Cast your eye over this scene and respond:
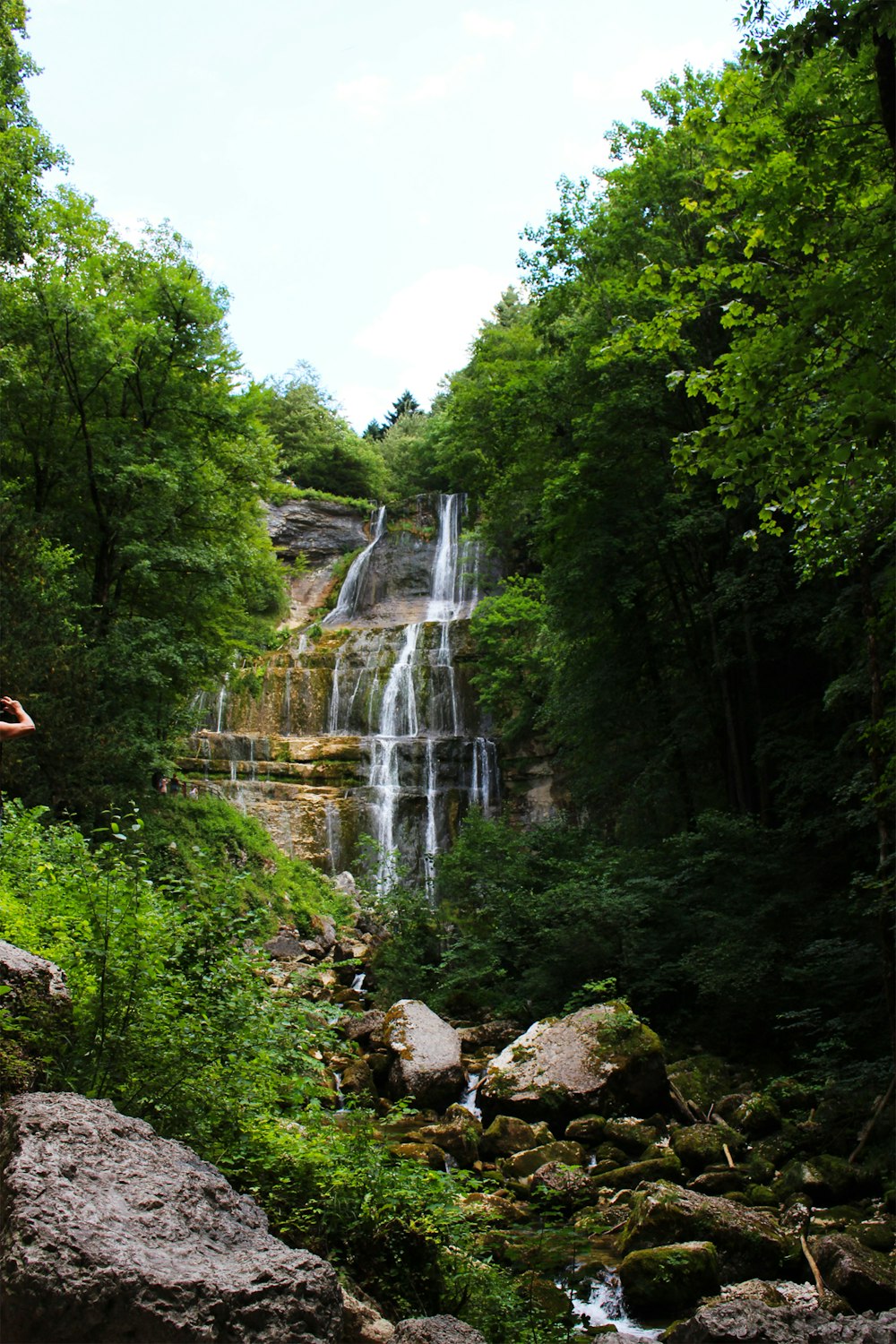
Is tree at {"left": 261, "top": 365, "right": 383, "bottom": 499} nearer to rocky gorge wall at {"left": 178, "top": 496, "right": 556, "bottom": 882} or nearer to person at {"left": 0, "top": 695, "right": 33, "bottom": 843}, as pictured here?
rocky gorge wall at {"left": 178, "top": 496, "right": 556, "bottom": 882}

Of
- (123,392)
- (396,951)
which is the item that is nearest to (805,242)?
(396,951)

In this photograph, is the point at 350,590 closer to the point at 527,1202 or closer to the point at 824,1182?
the point at 527,1202

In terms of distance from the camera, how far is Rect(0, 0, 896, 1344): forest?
455 centimetres

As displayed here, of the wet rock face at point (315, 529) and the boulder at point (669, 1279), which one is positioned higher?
the wet rock face at point (315, 529)

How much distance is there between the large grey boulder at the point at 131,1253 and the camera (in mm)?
2238

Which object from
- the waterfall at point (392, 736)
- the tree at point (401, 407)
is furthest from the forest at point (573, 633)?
the tree at point (401, 407)

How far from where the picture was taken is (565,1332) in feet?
13.7

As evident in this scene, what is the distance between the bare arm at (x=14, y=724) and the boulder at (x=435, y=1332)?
2469mm

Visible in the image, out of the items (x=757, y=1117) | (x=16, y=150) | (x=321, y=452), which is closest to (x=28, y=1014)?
(x=757, y=1117)

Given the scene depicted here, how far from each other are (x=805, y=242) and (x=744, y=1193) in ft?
20.4

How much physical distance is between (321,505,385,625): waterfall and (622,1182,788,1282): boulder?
26970 millimetres

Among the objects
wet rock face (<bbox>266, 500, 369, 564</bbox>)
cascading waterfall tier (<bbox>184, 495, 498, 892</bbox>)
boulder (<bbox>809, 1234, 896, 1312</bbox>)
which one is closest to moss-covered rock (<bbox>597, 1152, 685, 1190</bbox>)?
boulder (<bbox>809, 1234, 896, 1312</bbox>)

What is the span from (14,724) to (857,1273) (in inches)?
197

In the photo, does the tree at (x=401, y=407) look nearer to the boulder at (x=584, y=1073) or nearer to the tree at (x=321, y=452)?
the tree at (x=321, y=452)
